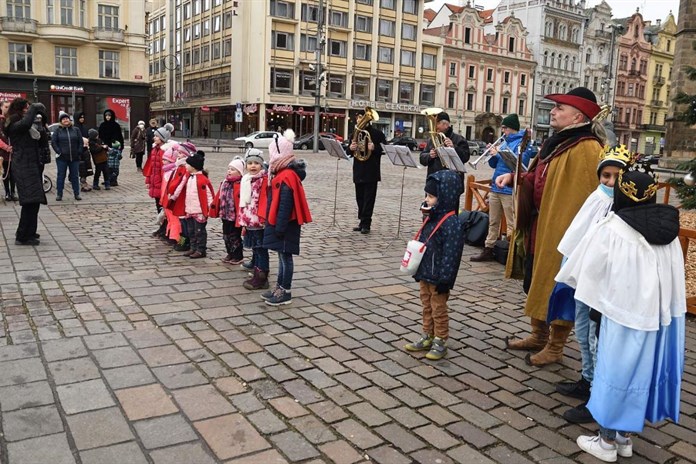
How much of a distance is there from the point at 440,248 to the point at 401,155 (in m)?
5.65

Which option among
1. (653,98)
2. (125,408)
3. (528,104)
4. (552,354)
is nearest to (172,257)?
(125,408)

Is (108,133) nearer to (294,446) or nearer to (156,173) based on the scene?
(156,173)

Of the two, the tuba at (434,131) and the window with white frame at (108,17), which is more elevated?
the window with white frame at (108,17)

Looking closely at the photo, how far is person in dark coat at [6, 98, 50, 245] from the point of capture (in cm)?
799

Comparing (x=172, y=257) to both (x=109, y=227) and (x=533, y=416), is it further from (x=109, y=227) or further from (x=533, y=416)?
(x=533, y=416)

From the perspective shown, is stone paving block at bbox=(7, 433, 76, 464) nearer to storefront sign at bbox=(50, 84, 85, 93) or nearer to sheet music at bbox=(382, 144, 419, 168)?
sheet music at bbox=(382, 144, 419, 168)

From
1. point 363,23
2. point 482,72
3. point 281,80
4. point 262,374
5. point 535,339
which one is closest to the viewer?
point 262,374

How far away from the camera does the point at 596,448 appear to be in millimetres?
3367

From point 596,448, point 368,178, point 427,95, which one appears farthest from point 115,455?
point 427,95

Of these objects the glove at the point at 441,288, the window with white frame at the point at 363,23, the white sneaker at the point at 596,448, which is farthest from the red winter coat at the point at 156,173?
the window with white frame at the point at 363,23

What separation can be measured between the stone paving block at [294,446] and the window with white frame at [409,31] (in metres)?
60.1

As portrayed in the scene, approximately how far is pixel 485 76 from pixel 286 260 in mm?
64737

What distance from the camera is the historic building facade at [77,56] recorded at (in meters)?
43.3

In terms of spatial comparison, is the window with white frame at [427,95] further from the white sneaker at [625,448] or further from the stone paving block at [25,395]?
the white sneaker at [625,448]
